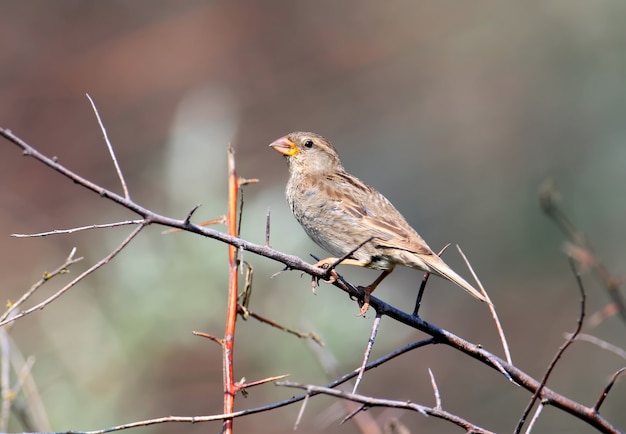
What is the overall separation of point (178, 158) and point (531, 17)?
852 cm

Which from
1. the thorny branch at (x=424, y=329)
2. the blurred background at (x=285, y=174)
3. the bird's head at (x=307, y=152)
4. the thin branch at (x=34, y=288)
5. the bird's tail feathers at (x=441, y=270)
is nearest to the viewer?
the thorny branch at (x=424, y=329)

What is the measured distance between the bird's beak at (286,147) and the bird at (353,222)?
0.15ft

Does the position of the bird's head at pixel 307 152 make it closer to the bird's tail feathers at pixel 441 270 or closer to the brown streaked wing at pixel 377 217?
the brown streaked wing at pixel 377 217

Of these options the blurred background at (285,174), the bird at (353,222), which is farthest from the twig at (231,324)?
the blurred background at (285,174)

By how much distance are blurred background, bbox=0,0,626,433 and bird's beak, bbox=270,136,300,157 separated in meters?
1.50

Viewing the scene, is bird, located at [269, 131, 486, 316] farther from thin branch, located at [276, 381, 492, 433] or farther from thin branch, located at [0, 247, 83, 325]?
thin branch, located at [276, 381, 492, 433]

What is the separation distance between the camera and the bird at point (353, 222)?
4381 mm

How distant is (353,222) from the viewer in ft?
15.6

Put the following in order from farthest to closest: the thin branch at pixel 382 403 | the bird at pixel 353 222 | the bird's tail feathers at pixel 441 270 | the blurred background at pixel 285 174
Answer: the blurred background at pixel 285 174
the bird at pixel 353 222
the bird's tail feathers at pixel 441 270
the thin branch at pixel 382 403

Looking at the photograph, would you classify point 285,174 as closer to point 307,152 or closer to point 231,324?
point 307,152

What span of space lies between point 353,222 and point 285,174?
23.8ft

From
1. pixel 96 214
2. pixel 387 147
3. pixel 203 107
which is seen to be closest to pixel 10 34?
pixel 203 107

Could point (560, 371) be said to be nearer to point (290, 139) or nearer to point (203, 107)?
point (290, 139)

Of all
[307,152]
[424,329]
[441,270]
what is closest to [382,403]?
[424,329]
